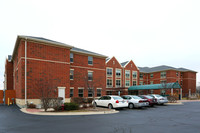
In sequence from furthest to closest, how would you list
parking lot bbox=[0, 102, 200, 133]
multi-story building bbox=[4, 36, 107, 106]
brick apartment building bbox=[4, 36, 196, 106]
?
brick apartment building bbox=[4, 36, 196, 106] < multi-story building bbox=[4, 36, 107, 106] < parking lot bbox=[0, 102, 200, 133]

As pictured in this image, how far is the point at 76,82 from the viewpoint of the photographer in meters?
27.5

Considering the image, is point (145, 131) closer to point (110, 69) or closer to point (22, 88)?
point (22, 88)

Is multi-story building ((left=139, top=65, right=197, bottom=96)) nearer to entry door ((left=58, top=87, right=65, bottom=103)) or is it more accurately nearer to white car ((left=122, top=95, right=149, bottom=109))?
white car ((left=122, top=95, right=149, bottom=109))

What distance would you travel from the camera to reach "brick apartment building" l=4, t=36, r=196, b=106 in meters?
19.4

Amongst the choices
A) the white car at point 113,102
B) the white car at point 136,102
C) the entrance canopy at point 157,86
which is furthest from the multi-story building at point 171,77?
the white car at point 113,102

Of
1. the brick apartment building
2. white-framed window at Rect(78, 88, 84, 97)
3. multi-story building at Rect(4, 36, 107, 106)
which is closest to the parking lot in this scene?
multi-story building at Rect(4, 36, 107, 106)

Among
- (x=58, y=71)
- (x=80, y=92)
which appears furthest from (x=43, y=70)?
(x=80, y=92)

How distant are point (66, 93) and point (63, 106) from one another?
7728 millimetres

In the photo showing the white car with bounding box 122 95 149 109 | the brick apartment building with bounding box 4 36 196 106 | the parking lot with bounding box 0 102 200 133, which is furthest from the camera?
the brick apartment building with bounding box 4 36 196 106

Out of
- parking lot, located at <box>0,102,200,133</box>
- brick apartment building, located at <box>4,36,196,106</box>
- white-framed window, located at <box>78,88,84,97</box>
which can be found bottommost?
white-framed window, located at <box>78,88,84,97</box>

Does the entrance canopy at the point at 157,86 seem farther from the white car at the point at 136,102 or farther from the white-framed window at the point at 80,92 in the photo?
the white car at the point at 136,102

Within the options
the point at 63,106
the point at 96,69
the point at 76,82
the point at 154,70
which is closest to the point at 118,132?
the point at 63,106

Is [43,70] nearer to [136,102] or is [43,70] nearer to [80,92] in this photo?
[80,92]

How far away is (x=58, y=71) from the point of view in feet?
72.5
